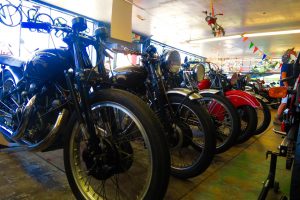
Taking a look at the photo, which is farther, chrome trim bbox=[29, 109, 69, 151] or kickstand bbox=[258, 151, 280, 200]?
kickstand bbox=[258, 151, 280, 200]

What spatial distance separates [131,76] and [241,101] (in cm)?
146

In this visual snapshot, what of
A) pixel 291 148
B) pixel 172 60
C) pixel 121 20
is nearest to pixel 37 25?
pixel 172 60

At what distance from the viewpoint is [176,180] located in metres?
1.78

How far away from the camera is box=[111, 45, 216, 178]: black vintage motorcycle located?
5.68 ft

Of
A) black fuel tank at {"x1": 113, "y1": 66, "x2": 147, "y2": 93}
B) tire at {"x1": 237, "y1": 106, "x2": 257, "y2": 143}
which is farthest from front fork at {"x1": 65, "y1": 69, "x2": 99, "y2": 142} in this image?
tire at {"x1": 237, "y1": 106, "x2": 257, "y2": 143}

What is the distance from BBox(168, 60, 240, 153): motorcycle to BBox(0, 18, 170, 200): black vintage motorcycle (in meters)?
1.08

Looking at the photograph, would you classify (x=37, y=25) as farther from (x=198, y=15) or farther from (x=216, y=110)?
(x=198, y=15)

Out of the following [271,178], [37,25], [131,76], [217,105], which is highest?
[37,25]

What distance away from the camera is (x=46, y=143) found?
1.35 meters

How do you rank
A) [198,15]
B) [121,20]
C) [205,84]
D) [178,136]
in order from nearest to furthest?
[178,136] < [205,84] < [121,20] < [198,15]

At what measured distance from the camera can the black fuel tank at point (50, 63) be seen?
145 cm

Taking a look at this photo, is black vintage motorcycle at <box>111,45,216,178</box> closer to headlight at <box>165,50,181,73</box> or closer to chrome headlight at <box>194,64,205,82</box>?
headlight at <box>165,50,181,73</box>

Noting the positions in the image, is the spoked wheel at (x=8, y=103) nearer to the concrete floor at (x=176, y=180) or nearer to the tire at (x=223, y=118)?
the concrete floor at (x=176, y=180)

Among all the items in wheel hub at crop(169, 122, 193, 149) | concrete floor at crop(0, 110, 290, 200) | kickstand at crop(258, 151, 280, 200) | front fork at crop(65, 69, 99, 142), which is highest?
front fork at crop(65, 69, 99, 142)
